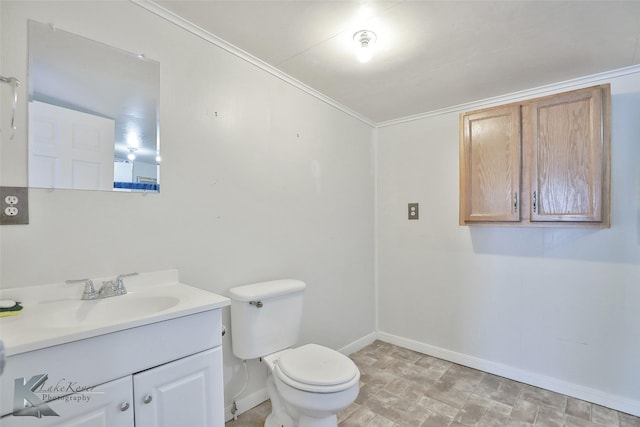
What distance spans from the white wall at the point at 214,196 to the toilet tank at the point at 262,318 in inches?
5.1

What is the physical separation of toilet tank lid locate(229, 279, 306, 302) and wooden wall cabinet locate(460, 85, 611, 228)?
1.39 metres

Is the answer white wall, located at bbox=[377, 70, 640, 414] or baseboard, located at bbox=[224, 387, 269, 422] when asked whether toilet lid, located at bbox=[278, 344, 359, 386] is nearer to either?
baseboard, located at bbox=[224, 387, 269, 422]

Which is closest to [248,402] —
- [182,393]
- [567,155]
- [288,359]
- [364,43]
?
[288,359]

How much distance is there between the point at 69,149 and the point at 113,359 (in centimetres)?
86

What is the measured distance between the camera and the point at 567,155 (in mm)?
1858

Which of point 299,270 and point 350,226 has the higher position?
point 350,226

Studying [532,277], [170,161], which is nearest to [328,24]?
[170,161]

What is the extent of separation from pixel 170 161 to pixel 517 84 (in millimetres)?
2397

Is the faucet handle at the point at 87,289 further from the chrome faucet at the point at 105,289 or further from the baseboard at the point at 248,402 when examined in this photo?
the baseboard at the point at 248,402

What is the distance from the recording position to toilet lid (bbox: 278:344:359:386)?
1.39 m

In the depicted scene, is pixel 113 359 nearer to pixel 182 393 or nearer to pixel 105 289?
pixel 182 393

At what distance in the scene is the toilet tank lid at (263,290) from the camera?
163 cm

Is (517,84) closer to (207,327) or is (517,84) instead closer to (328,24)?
(328,24)

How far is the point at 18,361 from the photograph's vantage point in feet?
2.50
